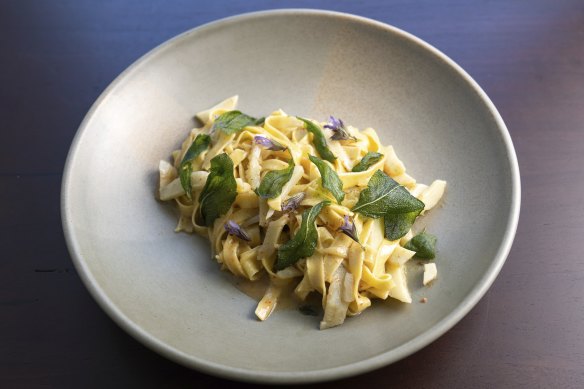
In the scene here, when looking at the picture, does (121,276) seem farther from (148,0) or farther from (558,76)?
(558,76)

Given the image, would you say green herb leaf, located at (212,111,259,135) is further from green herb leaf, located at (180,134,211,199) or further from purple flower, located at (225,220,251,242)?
purple flower, located at (225,220,251,242)

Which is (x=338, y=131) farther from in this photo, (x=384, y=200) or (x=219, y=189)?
(x=219, y=189)

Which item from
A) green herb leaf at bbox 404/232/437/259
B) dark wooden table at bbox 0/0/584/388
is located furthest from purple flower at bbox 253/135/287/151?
dark wooden table at bbox 0/0/584/388

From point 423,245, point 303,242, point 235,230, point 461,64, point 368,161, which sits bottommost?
point 235,230

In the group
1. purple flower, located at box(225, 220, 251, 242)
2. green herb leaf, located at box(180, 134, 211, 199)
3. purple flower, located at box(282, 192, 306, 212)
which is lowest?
purple flower, located at box(225, 220, 251, 242)

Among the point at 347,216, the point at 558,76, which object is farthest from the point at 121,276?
the point at 558,76

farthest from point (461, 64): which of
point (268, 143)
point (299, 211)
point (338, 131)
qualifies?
point (299, 211)
